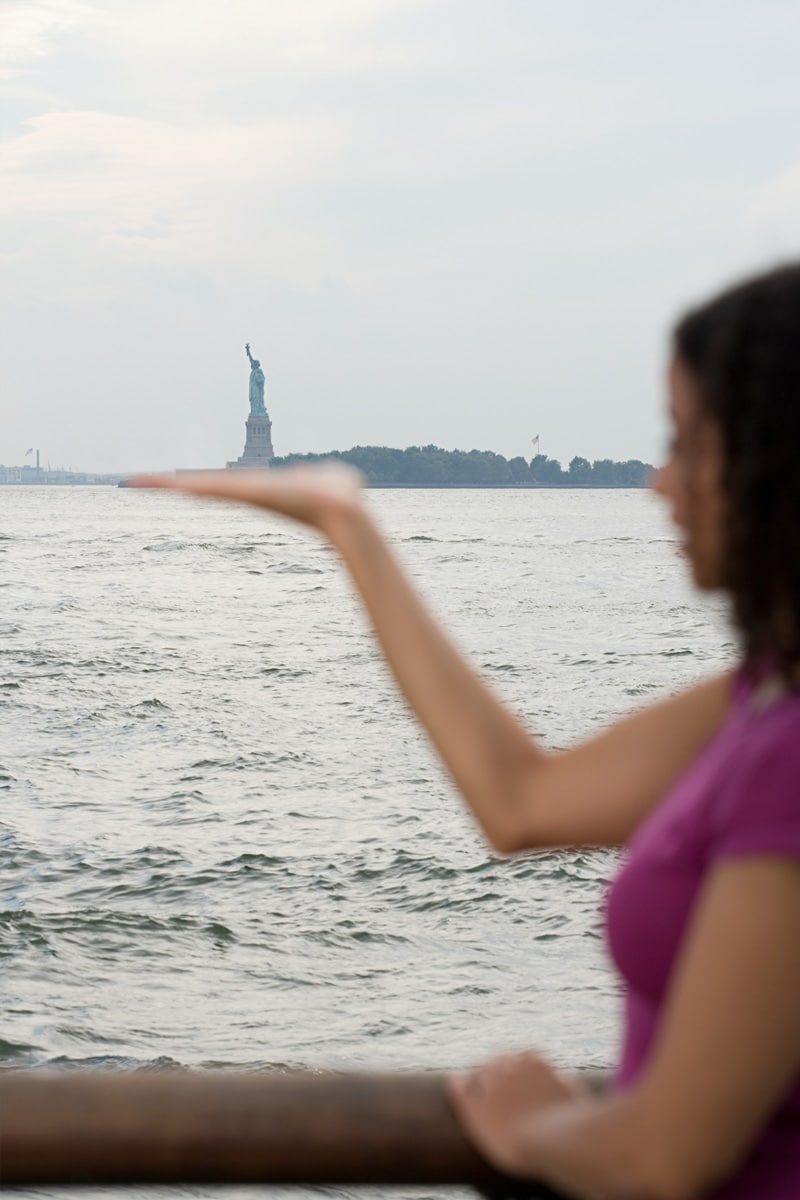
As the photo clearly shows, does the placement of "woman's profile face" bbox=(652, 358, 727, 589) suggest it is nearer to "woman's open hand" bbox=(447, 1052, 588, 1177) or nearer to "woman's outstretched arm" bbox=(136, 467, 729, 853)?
"woman's outstretched arm" bbox=(136, 467, 729, 853)

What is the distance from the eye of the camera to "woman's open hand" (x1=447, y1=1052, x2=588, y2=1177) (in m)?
1.23

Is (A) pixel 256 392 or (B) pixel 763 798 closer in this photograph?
(B) pixel 763 798

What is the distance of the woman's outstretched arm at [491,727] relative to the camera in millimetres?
1292

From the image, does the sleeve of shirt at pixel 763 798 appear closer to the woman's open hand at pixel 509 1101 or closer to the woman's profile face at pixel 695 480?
the woman's profile face at pixel 695 480

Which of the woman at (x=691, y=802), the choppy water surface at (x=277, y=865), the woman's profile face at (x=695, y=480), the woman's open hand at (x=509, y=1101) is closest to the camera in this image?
the woman at (x=691, y=802)

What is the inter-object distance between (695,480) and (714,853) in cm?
28

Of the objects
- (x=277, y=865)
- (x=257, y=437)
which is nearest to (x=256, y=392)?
(x=257, y=437)

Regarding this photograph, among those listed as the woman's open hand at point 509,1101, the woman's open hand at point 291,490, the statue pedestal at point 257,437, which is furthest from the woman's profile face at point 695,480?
the statue pedestal at point 257,437

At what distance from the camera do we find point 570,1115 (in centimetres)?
113

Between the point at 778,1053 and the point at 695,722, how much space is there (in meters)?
0.39

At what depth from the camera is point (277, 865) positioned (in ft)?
37.2

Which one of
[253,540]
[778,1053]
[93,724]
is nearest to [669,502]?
[778,1053]

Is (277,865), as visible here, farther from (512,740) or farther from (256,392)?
(256,392)

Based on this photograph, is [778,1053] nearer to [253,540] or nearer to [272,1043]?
[272,1043]
